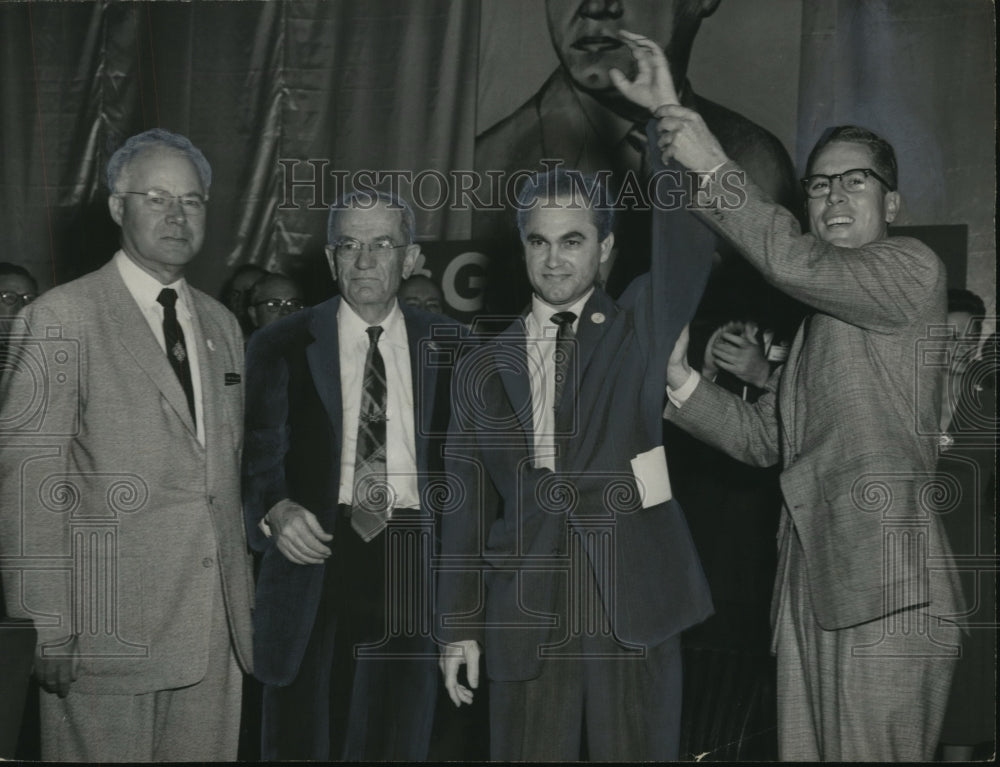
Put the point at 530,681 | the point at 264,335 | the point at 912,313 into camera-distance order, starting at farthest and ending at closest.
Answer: the point at 264,335 → the point at 530,681 → the point at 912,313

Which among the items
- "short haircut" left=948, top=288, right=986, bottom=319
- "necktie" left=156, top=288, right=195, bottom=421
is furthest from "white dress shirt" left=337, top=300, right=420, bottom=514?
"short haircut" left=948, top=288, right=986, bottom=319

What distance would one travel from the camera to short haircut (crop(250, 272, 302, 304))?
4328mm

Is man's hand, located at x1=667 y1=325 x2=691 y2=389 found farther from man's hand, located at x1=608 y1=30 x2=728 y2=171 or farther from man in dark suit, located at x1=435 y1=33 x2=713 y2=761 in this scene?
man's hand, located at x1=608 y1=30 x2=728 y2=171

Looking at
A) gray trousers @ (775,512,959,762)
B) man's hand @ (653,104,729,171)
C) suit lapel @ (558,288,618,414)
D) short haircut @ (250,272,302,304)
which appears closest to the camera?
man's hand @ (653,104,729,171)

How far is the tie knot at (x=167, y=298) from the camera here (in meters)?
3.88

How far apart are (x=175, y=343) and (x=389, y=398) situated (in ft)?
2.35

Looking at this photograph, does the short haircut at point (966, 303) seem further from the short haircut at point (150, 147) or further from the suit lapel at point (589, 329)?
the short haircut at point (150, 147)

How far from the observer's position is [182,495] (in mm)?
3854

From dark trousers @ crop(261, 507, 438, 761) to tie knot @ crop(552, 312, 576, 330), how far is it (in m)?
0.79

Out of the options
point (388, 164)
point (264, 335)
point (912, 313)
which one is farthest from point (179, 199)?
point (912, 313)

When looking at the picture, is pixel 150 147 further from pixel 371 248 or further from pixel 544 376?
pixel 544 376

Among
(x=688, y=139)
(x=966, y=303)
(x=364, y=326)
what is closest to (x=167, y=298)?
(x=364, y=326)

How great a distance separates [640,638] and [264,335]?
1.61 m

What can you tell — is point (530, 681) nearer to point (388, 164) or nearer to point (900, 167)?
point (388, 164)
